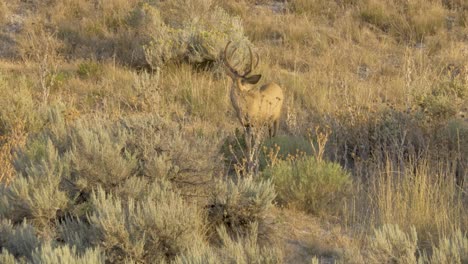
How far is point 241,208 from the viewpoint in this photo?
4805 mm

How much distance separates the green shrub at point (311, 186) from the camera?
5.73 metres

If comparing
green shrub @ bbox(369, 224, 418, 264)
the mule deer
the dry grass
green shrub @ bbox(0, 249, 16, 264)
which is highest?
green shrub @ bbox(369, 224, 418, 264)

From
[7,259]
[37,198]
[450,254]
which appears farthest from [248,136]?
[7,259]

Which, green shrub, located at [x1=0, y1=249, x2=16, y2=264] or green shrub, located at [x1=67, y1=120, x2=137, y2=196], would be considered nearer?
green shrub, located at [x1=0, y1=249, x2=16, y2=264]

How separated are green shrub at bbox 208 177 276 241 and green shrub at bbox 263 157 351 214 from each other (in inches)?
33.4

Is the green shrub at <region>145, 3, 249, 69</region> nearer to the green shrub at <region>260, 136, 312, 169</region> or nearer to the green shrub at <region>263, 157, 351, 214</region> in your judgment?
the green shrub at <region>260, 136, 312, 169</region>

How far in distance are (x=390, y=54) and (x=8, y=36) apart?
25.5ft

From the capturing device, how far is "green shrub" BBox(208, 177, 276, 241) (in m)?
4.79

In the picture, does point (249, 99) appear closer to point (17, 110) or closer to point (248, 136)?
point (248, 136)

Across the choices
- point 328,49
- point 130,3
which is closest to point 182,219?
point 328,49

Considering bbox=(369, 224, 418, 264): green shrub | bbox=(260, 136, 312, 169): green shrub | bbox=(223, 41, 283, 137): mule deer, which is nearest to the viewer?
bbox=(369, 224, 418, 264): green shrub

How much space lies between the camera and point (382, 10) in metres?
14.9

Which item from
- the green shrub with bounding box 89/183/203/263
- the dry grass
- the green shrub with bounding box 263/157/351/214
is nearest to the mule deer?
the dry grass

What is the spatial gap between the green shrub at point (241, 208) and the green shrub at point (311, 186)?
2.78 feet
